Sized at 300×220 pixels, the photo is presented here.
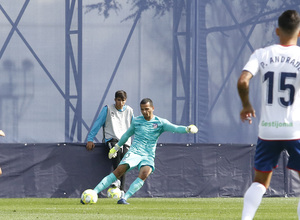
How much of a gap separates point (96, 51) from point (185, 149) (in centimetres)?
244

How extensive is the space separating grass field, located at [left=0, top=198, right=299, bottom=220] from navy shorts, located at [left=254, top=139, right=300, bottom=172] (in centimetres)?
291

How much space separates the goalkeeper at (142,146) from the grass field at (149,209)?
412 millimetres

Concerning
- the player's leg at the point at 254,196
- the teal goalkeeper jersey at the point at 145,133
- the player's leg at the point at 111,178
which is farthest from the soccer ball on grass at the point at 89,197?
the player's leg at the point at 254,196

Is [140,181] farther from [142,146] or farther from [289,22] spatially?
[289,22]

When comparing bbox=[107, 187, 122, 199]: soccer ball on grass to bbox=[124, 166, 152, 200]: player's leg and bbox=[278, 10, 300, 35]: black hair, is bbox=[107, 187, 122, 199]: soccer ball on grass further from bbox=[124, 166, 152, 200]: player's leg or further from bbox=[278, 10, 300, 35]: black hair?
bbox=[278, 10, 300, 35]: black hair

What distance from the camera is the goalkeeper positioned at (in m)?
12.0

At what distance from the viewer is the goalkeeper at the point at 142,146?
12.0 m

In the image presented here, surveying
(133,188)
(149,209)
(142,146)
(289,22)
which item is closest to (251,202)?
(289,22)

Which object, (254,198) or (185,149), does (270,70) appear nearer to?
(254,198)

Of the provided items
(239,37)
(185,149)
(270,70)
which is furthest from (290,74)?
(239,37)

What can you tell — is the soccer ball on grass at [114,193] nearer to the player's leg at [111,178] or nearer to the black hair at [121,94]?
the black hair at [121,94]

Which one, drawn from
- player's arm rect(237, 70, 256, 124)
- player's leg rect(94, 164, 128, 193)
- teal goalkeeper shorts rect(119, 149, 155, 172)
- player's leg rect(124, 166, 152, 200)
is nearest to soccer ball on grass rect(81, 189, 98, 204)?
player's leg rect(94, 164, 128, 193)

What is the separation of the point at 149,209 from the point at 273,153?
15.6 ft

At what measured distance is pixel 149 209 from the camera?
11.0m
